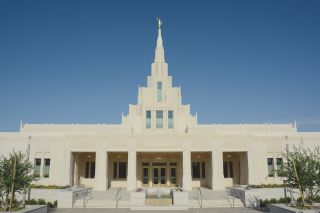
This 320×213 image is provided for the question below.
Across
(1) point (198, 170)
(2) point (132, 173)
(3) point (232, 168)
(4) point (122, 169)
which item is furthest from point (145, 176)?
(3) point (232, 168)

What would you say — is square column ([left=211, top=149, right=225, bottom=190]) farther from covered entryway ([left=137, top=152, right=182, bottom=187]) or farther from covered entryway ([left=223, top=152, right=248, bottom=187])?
covered entryway ([left=137, top=152, right=182, bottom=187])

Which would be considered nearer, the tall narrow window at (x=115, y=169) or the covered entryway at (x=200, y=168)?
the covered entryway at (x=200, y=168)

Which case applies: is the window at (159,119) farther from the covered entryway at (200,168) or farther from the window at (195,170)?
the window at (195,170)

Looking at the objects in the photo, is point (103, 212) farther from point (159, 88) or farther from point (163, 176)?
point (159, 88)

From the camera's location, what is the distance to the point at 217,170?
31.2 meters

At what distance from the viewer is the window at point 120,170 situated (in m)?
35.6

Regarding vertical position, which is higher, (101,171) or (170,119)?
(170,119)

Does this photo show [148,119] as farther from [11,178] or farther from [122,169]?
[11,178]

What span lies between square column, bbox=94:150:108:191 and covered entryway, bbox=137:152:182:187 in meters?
4.90

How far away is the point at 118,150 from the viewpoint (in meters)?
31.5

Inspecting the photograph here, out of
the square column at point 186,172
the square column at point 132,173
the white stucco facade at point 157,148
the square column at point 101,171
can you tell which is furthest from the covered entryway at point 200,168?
the square column at point 101,171

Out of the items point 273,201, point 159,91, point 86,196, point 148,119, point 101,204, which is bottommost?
point 101,204

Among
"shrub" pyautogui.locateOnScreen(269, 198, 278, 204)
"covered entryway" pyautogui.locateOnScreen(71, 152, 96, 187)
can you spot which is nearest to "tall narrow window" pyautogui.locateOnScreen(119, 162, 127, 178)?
"covered entryway" pyautogui.locateOnScreen(71, 152, 96, 187)

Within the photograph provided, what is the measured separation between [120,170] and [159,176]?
Answer: 488 centimetres
